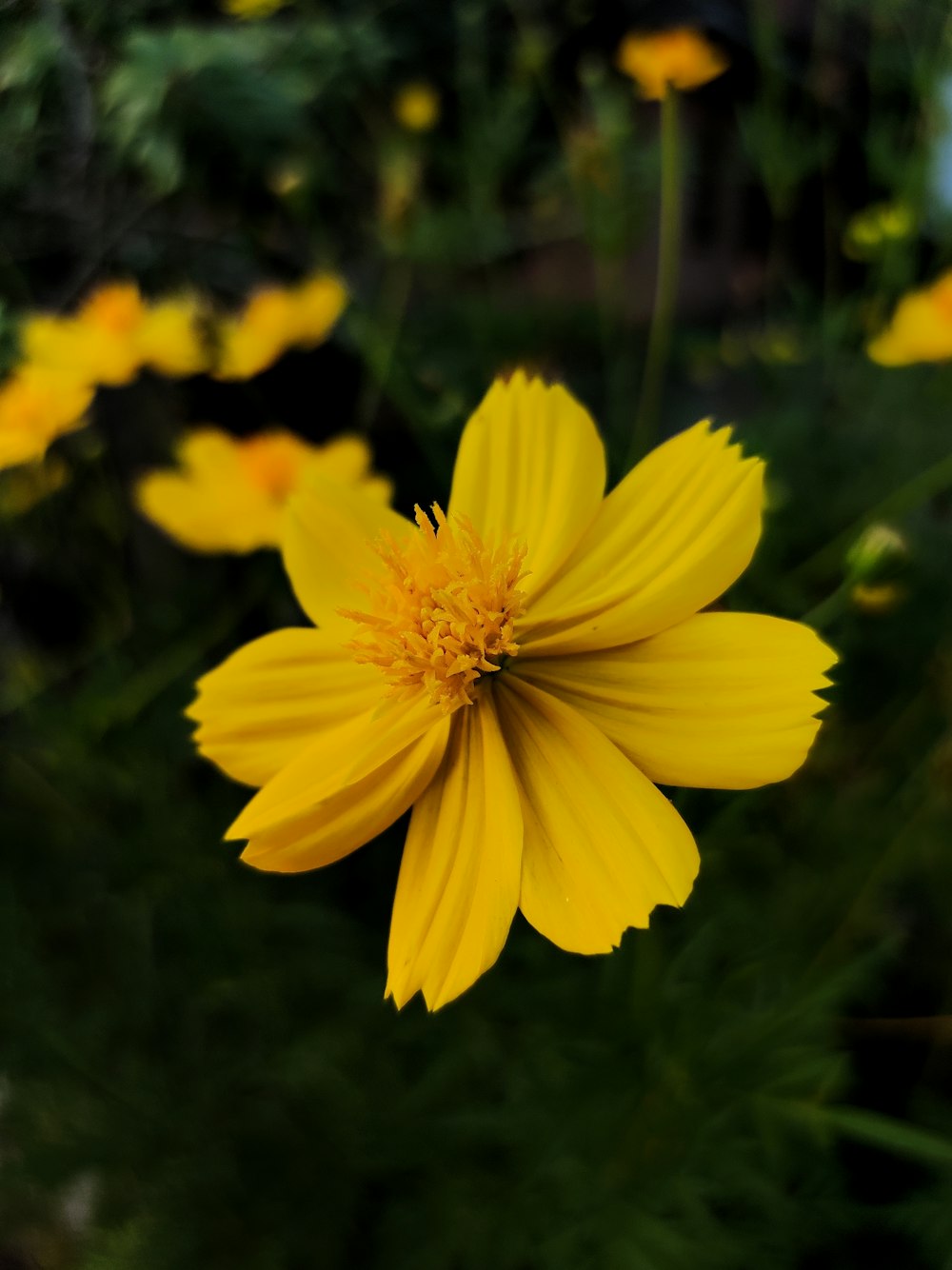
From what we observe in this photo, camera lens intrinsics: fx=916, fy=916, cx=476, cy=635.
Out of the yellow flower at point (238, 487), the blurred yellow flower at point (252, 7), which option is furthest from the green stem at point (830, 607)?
the blurred yellow flower at point (252, 7)

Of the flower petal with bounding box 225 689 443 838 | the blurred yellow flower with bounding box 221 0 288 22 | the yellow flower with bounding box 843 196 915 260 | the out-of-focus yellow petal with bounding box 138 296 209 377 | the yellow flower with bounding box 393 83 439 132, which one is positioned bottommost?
the flower petal with bounding box 225 689 443 838

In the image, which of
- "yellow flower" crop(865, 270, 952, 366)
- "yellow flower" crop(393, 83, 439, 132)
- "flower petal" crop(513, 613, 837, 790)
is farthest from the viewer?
"yellow flower" crop(393, 83, 439, 132)

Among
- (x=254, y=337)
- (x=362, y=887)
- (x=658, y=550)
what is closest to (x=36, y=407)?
(x=254, y=337)

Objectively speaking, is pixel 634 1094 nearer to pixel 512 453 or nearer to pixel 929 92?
pixel 512 453

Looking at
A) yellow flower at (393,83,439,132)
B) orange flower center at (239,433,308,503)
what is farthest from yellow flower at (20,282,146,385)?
yellow flower at (393,83,439,132)

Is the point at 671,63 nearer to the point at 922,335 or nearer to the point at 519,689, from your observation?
the point at 922,335

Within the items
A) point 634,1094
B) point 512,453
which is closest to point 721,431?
point 512,453

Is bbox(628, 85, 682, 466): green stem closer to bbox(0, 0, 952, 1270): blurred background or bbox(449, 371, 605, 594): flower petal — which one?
bbox(0, 0, 952, 1270): blurred background
